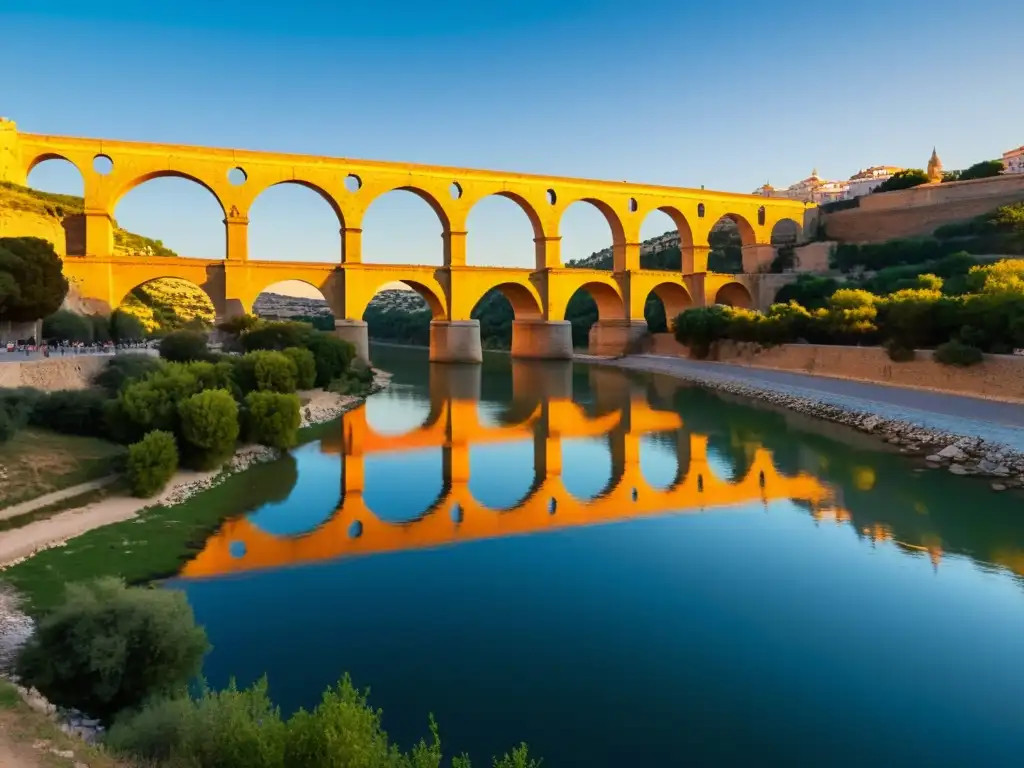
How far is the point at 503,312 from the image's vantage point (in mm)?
62062

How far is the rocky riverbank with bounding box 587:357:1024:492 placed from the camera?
1302 cm

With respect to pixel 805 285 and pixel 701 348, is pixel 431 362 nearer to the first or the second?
pixel 701 348

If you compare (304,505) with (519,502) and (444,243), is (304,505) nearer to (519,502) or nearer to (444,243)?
(519,502)

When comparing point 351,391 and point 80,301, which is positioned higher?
point 80,301

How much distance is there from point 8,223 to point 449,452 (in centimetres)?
1782

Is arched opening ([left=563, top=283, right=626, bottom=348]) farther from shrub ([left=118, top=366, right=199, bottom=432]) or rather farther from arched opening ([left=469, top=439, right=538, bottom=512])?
shrub ([left=118, top=366, right=199, bottom=432])

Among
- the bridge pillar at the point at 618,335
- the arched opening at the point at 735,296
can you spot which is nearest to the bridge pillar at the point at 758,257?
the arched opening at the point at 735,296

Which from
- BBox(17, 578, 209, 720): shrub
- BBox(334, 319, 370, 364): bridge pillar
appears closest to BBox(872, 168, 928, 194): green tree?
BBox(334, 319, 370, 364): bridge pillar

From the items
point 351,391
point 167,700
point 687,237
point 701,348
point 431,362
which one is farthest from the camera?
point 687,237

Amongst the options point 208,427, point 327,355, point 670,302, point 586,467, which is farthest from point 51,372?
point 670,302

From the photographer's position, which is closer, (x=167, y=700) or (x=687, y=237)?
(x=167, y=700)

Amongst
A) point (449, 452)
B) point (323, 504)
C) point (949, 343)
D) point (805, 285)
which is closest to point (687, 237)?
point (805, 285)

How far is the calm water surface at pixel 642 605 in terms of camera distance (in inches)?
214

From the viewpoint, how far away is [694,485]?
13234 millimetres
